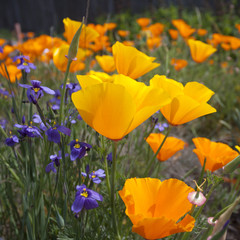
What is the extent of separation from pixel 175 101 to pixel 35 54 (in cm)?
178

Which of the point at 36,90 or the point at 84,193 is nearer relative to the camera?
the point at 84,193

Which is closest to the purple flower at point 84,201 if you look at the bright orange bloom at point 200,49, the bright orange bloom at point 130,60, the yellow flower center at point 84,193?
the yellow flower center at point 84,193

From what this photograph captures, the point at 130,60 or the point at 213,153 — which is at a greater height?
the point at 130,60

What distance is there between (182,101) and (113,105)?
19cm

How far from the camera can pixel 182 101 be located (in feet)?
2.27

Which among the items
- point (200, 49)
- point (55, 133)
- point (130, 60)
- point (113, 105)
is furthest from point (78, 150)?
point (200, 49)

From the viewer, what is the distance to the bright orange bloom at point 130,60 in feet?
2.94

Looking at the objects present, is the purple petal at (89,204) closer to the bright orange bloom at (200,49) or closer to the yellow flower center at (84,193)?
the yellow flower center at (84,193)

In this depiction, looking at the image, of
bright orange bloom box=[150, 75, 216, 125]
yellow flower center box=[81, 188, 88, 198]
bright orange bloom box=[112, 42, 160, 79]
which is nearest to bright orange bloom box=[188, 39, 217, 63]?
bright orange bloom box=[112, 42, 160, 79]

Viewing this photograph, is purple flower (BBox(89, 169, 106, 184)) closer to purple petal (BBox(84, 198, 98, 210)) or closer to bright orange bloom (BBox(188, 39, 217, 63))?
purple petal (BBox(84, 198, 98, 210))

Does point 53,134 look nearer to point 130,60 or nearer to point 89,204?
point 89,204

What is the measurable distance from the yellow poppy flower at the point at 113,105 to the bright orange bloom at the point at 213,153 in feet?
0.97

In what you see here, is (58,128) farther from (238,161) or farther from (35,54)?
(35,54)

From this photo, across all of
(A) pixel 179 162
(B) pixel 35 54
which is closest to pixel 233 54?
(A) pixel 179 162
